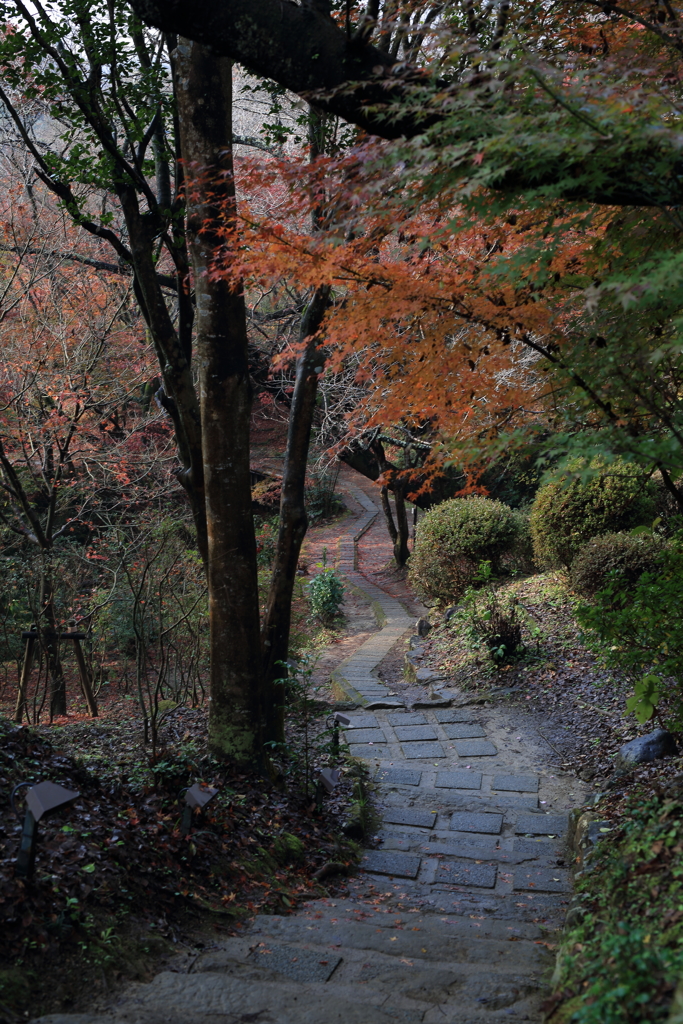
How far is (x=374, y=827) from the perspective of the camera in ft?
17.5

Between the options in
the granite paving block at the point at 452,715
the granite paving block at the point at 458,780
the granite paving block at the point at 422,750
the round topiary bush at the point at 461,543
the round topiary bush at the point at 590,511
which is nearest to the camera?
the granite paving block at the point at 458,780

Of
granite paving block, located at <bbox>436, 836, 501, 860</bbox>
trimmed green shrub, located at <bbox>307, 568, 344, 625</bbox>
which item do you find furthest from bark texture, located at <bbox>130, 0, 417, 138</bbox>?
trimmed green shrub, located at <bbox>307, 568, 344, 625</bbox>

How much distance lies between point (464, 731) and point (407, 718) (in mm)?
744

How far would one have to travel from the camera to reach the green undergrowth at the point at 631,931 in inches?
75.6

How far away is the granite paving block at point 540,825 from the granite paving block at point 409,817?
648 mm

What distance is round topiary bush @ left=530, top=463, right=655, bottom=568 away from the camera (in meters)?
8.95

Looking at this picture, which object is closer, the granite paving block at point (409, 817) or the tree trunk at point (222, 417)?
the tree trunk at point (222, 417)

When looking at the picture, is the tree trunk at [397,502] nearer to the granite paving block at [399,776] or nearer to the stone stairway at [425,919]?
the stone stairway at [425,919]

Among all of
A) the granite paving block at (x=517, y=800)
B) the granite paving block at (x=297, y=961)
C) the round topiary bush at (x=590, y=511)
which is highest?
the round topiary bush at (x=590, y=511)

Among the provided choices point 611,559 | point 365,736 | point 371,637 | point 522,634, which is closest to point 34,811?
point 365,736

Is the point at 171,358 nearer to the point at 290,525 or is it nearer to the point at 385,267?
the point at 290,525

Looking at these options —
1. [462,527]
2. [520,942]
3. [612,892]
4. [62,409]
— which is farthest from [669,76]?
[62,409]

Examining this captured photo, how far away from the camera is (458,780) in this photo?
6.02 metres

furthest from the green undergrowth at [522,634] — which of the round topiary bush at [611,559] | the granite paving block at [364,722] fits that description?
the granite paving block at [364,722]
